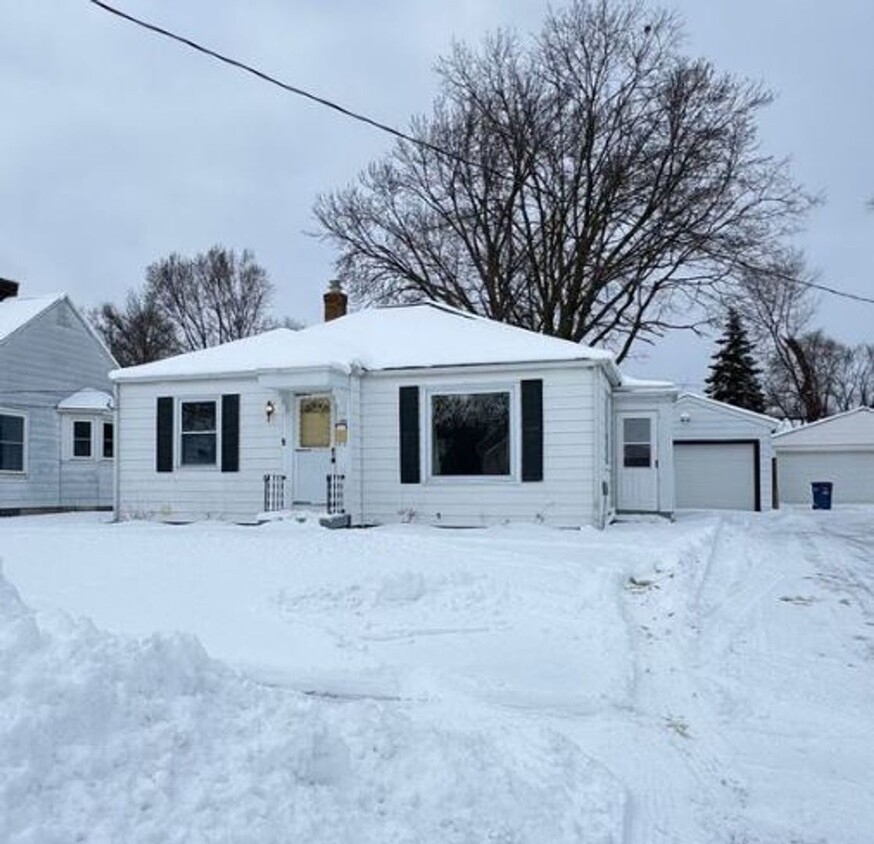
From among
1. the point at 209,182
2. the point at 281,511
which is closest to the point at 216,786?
the point at 281,511

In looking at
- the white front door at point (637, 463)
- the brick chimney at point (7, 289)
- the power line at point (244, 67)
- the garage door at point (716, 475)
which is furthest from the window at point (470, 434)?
the brick chimney at point (7, 289)

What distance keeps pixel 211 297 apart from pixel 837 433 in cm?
3033

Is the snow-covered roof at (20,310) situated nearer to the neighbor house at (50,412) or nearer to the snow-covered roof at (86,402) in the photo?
the neighbor house at (50,412)

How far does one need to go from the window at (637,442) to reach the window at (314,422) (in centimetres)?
647

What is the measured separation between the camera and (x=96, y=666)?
3.59m

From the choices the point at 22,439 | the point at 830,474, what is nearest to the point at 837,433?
the point at 830,474

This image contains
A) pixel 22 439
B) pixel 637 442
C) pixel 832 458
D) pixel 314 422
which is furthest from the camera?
pixel 832 458

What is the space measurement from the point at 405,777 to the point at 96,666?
1.40m

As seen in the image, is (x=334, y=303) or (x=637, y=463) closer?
(x=637, y=463)

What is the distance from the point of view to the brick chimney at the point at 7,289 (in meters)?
23.9

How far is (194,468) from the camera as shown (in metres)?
16.4

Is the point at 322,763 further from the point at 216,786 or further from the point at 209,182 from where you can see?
the point at 209,182

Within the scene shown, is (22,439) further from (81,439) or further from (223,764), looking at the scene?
(223,764)

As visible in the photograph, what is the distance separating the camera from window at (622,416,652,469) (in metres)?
17.9
